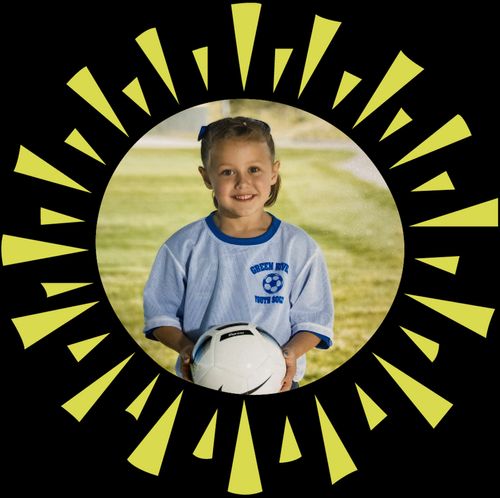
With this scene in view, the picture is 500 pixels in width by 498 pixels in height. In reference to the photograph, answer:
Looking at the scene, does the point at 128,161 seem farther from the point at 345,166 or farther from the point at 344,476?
the point at 344,476

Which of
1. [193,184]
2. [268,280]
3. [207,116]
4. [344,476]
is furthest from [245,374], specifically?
[193,184]

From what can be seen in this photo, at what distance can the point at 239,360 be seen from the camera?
205 cm

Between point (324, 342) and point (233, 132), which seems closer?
point (233, 132)

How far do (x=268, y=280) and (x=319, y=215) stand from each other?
567 mm

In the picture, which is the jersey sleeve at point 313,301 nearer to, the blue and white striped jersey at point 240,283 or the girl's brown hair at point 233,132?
the blue and white striped jersey at point 240,283

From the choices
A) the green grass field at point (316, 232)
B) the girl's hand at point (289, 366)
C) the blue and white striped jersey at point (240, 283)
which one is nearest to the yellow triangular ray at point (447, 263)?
the green grass field at point (316, 232)

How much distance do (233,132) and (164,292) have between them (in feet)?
1.92

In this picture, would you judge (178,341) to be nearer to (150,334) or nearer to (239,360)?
(150,334)

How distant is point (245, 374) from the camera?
2061 mm

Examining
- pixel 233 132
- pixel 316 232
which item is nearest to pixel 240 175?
pixel 233 132

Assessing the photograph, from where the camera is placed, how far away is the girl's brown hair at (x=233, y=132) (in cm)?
219

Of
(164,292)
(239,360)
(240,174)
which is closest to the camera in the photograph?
(239,360)

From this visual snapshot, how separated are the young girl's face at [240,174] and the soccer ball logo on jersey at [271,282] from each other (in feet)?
0.61

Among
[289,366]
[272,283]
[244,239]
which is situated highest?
[244,239]
